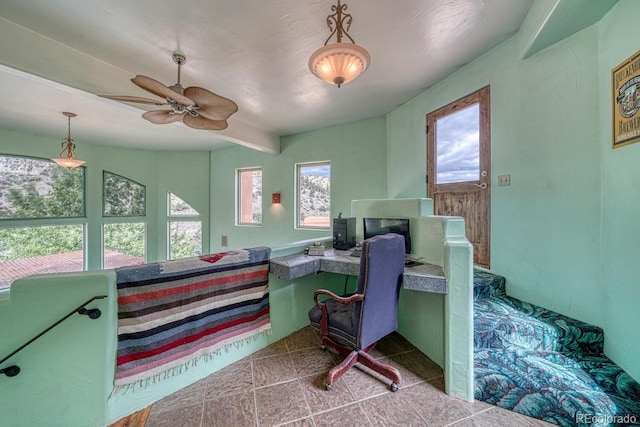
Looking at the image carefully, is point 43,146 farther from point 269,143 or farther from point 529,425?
point 529,425

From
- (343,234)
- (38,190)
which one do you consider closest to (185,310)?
(343,234)

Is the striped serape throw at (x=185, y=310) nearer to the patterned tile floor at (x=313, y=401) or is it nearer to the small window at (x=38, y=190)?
the patterned tile floor at (x=313, y=401)

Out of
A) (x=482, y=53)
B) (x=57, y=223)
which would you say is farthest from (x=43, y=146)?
(x=482, y=53)

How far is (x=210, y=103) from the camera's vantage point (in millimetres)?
2070

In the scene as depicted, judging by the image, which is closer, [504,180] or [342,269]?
[342,269]

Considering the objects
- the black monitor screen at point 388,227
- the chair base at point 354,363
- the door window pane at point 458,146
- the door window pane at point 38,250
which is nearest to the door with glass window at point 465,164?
Answer: the door window pane at point 458,146

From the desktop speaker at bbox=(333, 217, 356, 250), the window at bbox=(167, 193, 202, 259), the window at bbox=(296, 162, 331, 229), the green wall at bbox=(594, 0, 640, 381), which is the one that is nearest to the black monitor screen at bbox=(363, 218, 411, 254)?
the desktop speaker at bbox=(333, 217, 356, 250)

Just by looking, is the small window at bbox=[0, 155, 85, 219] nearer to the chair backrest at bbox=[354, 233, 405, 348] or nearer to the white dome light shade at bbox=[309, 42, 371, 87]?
the white dome light shade at bbox=[309, 42, 371, 87]

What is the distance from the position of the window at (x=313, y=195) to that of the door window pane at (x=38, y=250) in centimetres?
470

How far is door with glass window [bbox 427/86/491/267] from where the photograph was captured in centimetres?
256

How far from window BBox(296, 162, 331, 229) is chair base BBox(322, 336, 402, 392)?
2.76m

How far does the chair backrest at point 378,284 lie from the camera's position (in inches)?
A: 63.7

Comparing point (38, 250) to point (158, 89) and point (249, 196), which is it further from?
point (158, 89)

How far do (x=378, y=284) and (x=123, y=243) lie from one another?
6444mm
